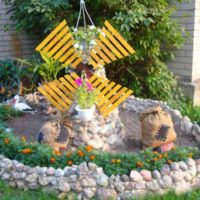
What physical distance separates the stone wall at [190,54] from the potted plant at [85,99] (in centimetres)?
281

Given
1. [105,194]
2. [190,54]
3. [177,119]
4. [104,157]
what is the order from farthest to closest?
[190,54] < [177,119] < [104,157] < [105,194]

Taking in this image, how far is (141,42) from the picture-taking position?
524 centimetres

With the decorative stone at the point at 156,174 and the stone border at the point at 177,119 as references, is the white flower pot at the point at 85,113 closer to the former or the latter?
the decorative stone at the point at 156,174

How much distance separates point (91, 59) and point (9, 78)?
2700 mm

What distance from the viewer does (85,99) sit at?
337 centimetres

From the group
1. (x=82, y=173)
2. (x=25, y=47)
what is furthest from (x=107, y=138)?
(x=25, y=47)

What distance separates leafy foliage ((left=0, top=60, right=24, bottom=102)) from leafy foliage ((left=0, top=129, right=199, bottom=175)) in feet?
8.25

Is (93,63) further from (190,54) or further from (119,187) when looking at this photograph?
(190,54)

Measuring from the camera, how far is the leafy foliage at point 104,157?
294 cm

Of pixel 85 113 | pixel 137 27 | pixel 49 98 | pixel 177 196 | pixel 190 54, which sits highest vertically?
pixel 137 27

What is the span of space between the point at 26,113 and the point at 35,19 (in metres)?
1.68

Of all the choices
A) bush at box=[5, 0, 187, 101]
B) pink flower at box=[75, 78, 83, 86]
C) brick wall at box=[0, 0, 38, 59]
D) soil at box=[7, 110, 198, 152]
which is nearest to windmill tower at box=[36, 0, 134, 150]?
pink flower at box=[75, 78, 83, 86]

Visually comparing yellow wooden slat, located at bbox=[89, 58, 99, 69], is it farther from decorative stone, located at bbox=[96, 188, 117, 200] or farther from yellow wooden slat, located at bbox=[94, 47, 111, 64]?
decorative stone, located at bbox=[96, 188, 117, 200]

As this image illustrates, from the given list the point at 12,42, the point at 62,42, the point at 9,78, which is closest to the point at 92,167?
the point at 62,42
